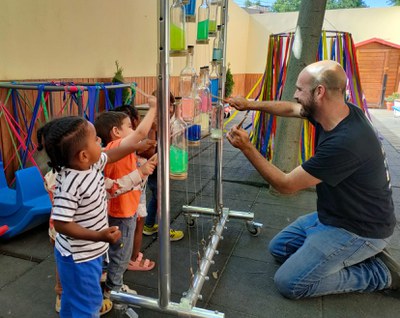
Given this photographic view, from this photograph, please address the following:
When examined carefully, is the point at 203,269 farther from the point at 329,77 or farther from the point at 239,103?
the point at 329,77

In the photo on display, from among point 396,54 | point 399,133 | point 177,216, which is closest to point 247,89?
point 396,54

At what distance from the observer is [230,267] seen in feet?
8.63

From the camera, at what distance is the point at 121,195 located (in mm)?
2041

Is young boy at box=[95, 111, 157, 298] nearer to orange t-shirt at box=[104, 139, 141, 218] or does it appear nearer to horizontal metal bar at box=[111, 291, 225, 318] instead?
orange t-shirt at box=[104, 139, 141, 218]

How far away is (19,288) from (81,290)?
3.15ft

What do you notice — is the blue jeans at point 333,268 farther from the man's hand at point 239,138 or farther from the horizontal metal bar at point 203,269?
the man's hand at point 239,138

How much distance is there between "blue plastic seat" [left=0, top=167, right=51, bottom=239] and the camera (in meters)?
2.85

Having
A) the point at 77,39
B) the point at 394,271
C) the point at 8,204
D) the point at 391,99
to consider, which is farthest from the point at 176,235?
the point at 391,99

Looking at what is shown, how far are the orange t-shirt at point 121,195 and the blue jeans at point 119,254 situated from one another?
5 centimetres

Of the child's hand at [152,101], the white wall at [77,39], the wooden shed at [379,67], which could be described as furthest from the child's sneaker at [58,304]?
the wooden shed at [379,67]

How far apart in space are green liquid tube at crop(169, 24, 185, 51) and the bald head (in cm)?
96

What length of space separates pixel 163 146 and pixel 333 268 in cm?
148

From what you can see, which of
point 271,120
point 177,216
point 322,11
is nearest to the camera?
point 177,216

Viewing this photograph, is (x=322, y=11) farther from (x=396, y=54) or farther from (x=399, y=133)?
(x=396, y=54)
